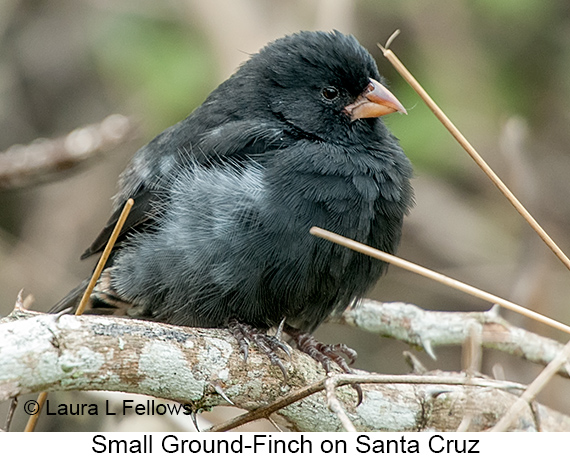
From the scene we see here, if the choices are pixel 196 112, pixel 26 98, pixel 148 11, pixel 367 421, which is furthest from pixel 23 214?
pixel 367 421

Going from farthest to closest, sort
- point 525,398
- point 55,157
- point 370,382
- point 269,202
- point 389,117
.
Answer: point 389,117 < point 55,157 < point 269,202 < point 370,382 < point 525,398

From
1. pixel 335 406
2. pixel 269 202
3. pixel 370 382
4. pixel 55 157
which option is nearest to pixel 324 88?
pixel 269 202

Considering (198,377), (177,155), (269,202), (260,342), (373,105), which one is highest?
(373,105)

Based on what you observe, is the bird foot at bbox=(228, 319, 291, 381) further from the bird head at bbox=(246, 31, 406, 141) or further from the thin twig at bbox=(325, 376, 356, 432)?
the bird head at bbox=(246, 31, 406, 141)

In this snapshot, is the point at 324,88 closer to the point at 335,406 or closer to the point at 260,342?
the point at 260,342

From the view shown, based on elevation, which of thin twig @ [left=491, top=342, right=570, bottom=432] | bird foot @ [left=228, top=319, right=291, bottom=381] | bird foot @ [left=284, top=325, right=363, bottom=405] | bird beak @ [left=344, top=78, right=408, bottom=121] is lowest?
thin twig @ [left=491, top=342, right=570, bottom=432]

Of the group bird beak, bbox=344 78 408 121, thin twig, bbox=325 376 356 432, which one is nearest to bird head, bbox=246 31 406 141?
bird beak, bbox=344 78 408 121

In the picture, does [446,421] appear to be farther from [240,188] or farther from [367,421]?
[240,188]
